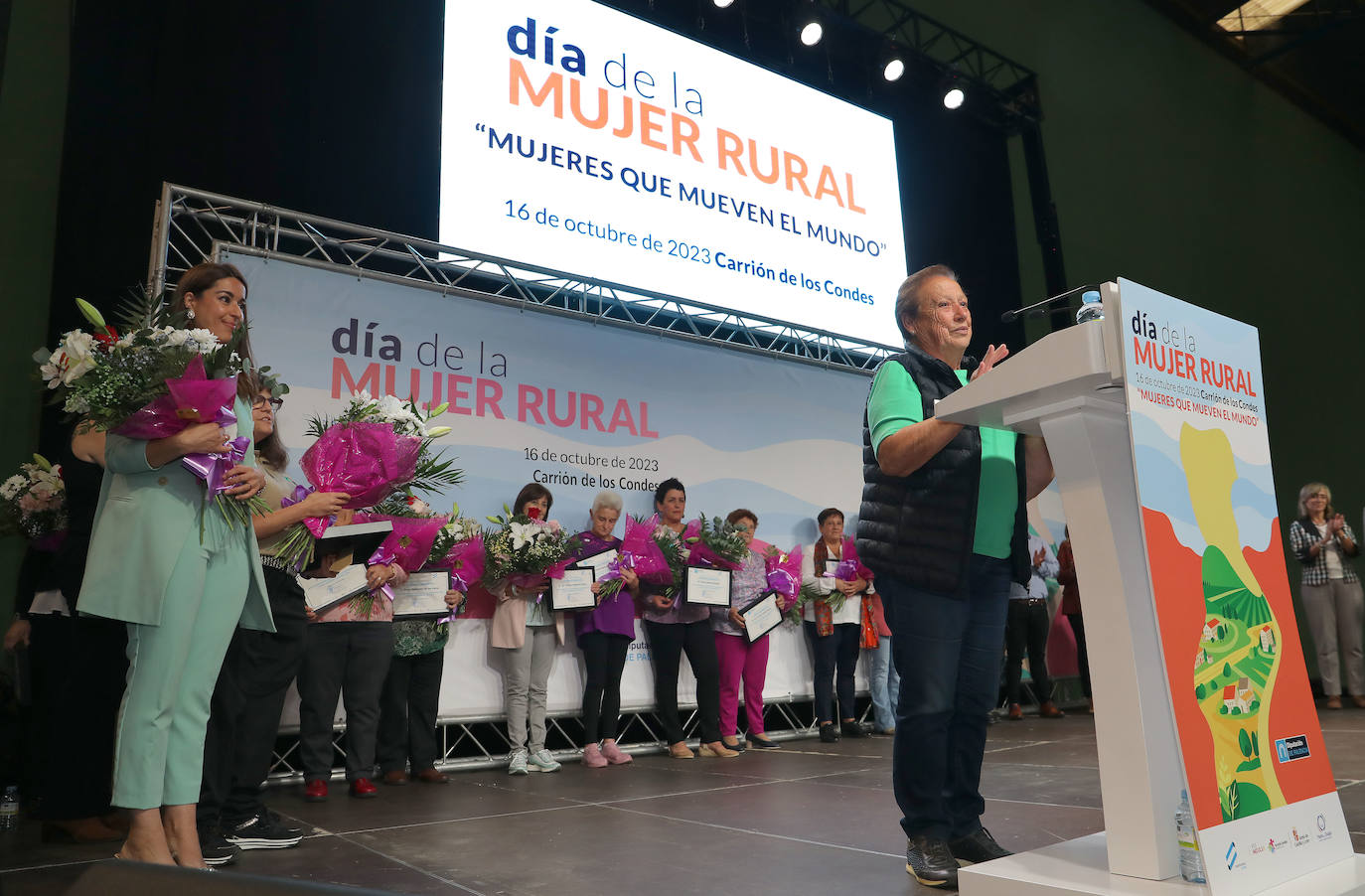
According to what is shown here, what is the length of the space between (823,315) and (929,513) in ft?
15.5

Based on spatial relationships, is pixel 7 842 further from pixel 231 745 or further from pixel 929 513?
pixel 929 513

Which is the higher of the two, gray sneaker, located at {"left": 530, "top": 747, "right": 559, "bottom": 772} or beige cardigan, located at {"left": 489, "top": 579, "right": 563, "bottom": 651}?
beige cardigan, located at {"left": 489, "top": 579, "right": 563, "bottom": 651}

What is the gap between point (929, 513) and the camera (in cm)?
217

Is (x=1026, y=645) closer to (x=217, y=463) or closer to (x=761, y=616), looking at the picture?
(x=761, y=616)

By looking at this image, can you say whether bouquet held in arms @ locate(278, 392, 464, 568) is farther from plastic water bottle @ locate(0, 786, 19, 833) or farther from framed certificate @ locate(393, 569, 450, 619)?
plastic water bottle @ locate(0, 786, 19, 833)

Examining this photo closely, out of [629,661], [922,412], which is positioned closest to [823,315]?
[629,661]

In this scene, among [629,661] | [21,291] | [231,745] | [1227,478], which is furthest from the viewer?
[629,661]

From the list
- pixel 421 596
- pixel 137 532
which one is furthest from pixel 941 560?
pixel 421 596

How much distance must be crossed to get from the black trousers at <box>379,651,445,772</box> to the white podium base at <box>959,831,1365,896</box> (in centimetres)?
315

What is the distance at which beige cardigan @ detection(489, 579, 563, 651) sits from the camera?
4730 mm

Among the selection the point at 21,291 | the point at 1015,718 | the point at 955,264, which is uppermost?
the point at 955,264

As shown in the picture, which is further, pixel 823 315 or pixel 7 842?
pixel 823 315

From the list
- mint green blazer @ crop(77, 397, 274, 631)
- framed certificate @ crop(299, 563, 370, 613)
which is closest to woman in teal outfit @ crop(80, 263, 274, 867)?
mint green blazer @ crop(77, 397, 274, 631)

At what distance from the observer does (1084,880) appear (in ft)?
5.28
